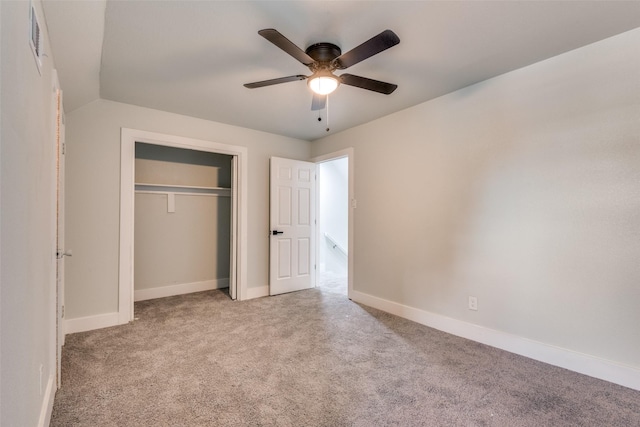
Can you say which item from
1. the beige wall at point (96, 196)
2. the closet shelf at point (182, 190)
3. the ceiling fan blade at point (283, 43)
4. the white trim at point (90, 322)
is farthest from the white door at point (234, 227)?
the ceiling fan blade at point (283, 43)

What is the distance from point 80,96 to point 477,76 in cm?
365

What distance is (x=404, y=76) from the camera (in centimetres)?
253

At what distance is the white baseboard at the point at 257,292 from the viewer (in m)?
3.98

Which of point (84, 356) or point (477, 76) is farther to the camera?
Answer: point (477, 76)

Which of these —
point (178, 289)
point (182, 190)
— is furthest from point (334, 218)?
point (178, 289)

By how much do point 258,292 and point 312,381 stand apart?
7.31ft

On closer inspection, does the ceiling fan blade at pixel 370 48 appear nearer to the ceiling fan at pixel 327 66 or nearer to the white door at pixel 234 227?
the ceiling fan at pixel 327 66

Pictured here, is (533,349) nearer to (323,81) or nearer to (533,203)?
(533,203)

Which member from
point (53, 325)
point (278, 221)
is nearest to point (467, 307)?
point (278, 221)

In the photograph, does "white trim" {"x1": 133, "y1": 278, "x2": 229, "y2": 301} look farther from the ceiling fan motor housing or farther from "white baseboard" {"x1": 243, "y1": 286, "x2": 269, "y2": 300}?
the ceiling fan motor housing

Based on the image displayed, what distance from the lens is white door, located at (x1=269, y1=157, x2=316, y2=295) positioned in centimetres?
415

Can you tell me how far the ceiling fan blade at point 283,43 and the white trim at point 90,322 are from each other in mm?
3140

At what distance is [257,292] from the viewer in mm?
4066

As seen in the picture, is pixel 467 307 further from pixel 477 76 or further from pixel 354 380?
pixel 477 76
